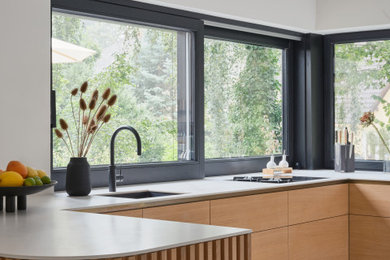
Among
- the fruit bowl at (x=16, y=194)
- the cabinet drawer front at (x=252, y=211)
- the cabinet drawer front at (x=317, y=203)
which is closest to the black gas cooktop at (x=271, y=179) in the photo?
the cabinet drawer front at (x=317, y=203)

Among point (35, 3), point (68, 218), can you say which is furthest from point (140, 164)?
point (68, 218)

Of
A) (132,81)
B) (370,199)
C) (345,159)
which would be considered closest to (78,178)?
(132,81)

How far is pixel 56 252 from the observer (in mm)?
→ 1809

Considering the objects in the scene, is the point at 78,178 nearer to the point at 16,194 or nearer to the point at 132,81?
the point at 16,194

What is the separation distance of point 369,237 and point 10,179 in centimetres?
265

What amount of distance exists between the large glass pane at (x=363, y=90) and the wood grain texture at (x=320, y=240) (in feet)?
3.23

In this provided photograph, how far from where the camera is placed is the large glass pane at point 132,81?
3.72 metres

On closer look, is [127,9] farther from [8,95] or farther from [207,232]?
[207,232]

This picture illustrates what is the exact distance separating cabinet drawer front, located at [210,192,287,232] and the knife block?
1199 millimetres

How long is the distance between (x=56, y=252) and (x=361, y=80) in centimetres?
395

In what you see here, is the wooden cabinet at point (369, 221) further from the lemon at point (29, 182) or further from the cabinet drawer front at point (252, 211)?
the lemon at point (29, 182)

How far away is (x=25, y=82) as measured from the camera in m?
3.30

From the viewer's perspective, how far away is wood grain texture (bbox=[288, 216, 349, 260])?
409 cm

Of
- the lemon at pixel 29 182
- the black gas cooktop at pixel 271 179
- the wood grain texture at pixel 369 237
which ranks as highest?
the lemon at pixel 29 182
